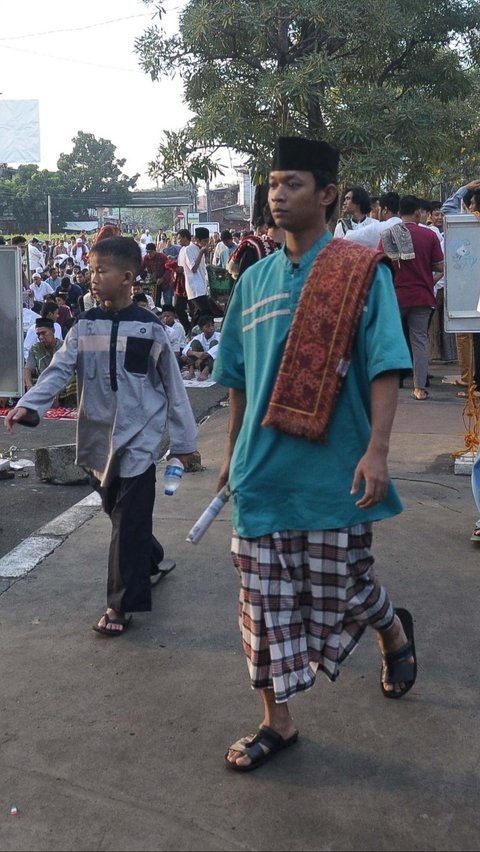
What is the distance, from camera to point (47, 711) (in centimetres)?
361

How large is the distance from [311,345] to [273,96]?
1197cm

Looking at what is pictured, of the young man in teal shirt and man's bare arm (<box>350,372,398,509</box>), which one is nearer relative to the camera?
man's bare arm (<box>350,372,398,509</box>)

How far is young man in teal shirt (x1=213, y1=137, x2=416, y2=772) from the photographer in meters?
3.01

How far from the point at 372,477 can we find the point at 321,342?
417 millimetres

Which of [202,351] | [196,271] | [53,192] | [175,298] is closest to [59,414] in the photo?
[202,351]

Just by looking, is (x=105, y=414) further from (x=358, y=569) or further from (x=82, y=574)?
(x=358, y=569)

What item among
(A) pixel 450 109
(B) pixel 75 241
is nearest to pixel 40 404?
(A) pixel 450 109

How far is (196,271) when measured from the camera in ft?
51.9

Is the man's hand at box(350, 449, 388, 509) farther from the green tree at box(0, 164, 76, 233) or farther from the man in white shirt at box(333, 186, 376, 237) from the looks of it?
the green tree at box(0, 164, 76, 233)

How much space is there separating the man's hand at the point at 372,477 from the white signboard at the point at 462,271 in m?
4.45

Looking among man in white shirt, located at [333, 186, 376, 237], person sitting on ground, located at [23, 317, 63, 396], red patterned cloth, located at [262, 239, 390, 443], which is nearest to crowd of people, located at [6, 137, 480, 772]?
red patterned cloth, located at [262, 239, 390, 443]

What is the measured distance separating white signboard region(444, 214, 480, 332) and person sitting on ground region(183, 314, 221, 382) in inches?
215

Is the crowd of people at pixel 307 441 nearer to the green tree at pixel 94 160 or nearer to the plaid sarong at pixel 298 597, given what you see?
the plaid sarong at pixel 298 597

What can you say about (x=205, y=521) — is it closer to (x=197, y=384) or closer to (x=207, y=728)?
(x=207, y=728)
